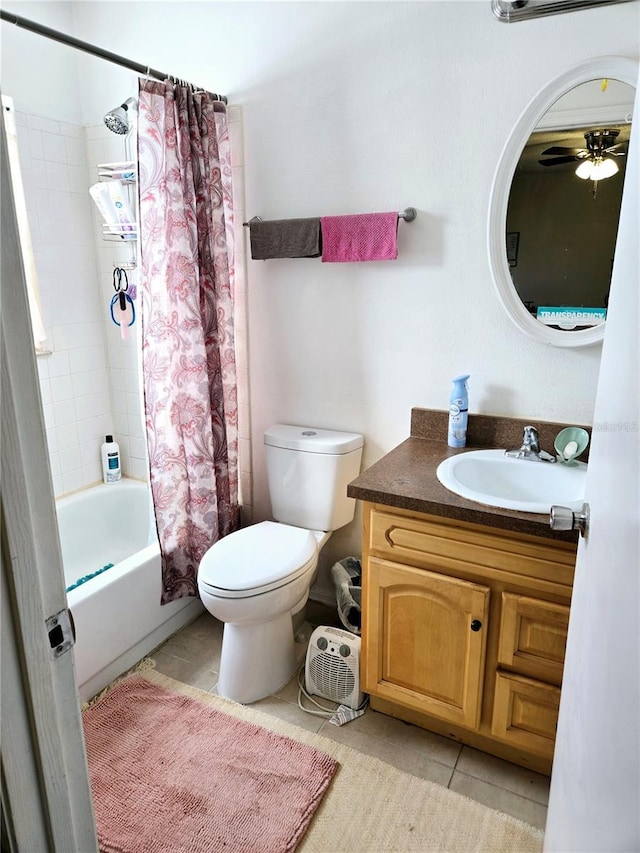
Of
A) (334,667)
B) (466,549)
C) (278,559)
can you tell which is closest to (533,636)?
(466,549)

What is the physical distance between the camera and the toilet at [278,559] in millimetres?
1801

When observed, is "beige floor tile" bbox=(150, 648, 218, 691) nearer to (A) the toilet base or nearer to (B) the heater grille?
(A) the toilet base

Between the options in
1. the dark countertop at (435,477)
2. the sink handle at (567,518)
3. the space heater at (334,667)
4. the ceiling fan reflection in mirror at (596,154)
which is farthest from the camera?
the space heater at (334,667)

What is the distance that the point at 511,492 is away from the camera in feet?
5.74

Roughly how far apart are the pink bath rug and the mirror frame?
151cm

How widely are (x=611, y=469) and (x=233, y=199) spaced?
6.37 feet

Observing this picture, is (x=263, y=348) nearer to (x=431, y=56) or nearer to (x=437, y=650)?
(x=431, y=56)

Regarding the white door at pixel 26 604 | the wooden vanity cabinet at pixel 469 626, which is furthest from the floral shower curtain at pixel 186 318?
the white door at pixel 26 604

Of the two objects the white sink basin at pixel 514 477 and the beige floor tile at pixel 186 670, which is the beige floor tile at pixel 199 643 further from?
the white sink basin at pixel 514 477

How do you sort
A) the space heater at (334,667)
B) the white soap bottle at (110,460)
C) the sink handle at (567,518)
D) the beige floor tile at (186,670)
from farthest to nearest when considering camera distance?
the white soap bottle at (110,460) → the beige floor tile at (186,670) → the space heater at (334,667) → the sink handle at (567,518)

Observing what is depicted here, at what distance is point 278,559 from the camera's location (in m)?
1.89

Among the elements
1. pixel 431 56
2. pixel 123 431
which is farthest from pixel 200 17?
pixel 123 431

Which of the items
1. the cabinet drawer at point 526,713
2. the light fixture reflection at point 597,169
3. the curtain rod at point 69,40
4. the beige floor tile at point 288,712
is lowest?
the beige floor tile at point 288,712

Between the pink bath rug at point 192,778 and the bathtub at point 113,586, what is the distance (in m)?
0.16
